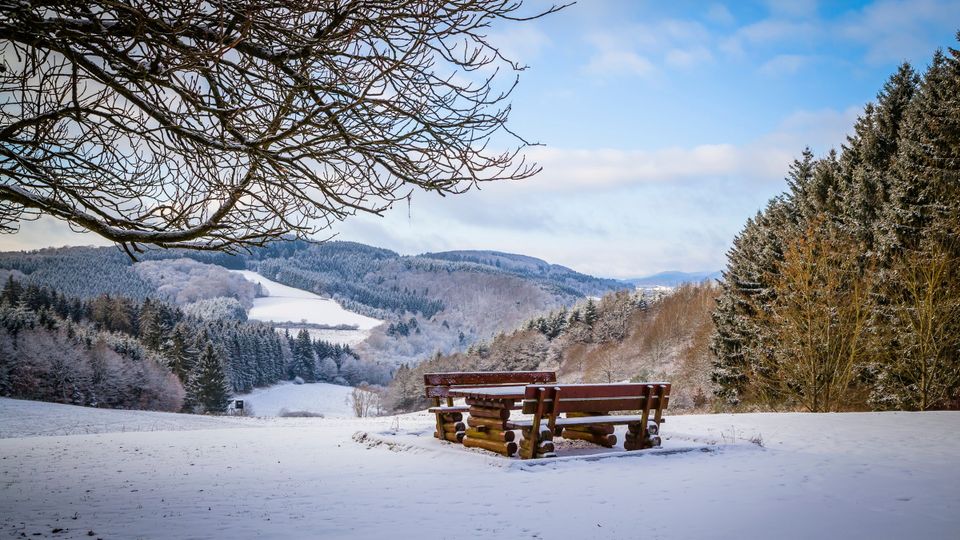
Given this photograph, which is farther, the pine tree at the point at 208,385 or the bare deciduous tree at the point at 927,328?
the pine tree at the point at 208,385

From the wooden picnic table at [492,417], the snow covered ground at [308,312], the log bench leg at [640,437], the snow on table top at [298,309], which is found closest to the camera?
the wooden picnic table at [492,417]

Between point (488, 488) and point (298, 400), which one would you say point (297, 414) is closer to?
point (298, 400)

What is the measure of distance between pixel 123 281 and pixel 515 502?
158m

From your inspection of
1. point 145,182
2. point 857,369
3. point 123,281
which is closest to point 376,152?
point 145,182

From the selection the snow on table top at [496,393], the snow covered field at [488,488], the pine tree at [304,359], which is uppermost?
the snow on table top at [496,393]

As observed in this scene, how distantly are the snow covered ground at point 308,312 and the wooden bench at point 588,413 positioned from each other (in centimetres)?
14336

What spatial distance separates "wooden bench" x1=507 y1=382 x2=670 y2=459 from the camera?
8.10 m

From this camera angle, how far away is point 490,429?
872 cm

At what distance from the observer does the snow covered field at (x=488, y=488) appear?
5090 millimetres

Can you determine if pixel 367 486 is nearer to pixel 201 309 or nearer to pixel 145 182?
pixel 145 182

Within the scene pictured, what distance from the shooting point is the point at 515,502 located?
5.98 metres

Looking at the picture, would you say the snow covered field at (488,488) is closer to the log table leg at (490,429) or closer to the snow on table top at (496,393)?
the log table leg at (490,429)

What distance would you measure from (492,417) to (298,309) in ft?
559

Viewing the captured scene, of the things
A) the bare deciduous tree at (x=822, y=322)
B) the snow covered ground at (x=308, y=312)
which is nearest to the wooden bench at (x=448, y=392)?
the bare deciduous tree at (x=822, y=322)
